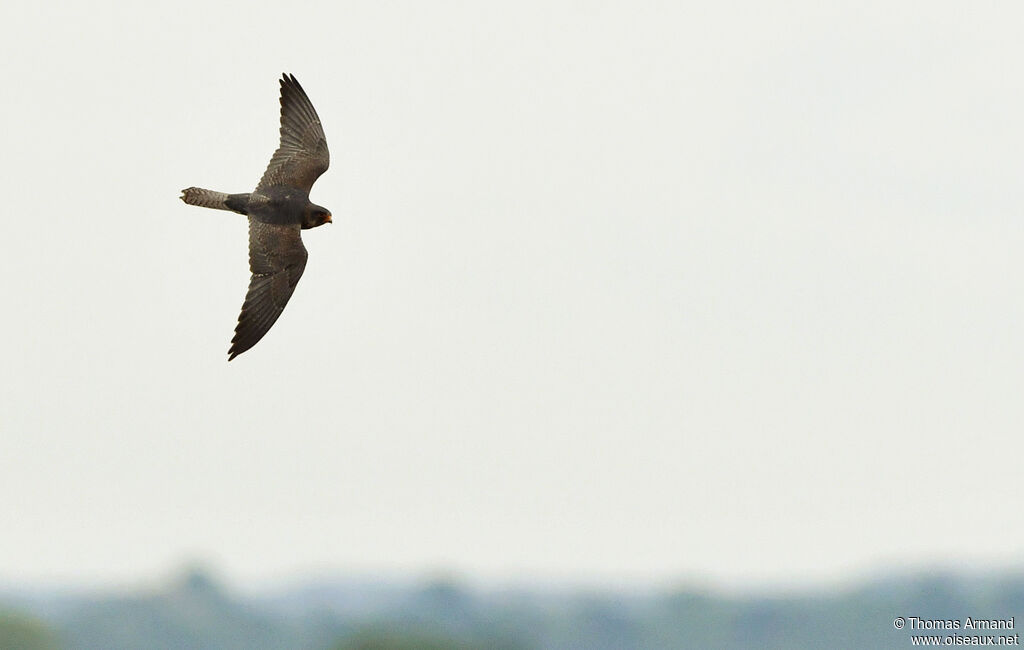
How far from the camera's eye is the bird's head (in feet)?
91.7

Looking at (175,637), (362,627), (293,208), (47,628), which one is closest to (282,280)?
(293,208)

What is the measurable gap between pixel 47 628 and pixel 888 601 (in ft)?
288

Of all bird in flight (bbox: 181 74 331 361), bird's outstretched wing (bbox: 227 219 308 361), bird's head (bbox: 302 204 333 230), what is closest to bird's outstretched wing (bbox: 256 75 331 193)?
bird in flight (bbox: 181 74 331 361)

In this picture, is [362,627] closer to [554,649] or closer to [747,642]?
[554,649]

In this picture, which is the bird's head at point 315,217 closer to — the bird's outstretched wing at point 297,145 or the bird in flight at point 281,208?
the bird in flight at point 281,208

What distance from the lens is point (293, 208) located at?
91.2 feet

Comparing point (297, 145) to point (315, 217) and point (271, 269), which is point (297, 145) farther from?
point (271, 269)

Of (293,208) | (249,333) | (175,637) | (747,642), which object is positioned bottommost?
(249,333)

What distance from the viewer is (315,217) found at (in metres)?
28.0

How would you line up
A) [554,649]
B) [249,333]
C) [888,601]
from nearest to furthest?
1. [249,333]
2. [554,649]
3. [888,601]

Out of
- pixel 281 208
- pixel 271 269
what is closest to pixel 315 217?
pixel 281 208

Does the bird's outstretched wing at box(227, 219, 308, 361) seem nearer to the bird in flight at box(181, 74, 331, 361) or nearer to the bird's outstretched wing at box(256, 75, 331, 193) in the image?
the bird in flight at box(181, 74, 331, 361)

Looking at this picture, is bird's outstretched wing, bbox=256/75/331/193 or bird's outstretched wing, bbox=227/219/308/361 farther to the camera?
bird's outstretched wing, bbox=256/75/331/193

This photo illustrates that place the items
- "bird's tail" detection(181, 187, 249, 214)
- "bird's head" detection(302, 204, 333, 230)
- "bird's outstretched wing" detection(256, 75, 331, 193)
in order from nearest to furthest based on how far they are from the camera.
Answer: "bird's tail" detection(181, 187, 249, 214) < "bird's head" detection(302, 204, 333, 230) < "bird's outstretched wing" detection(256, 75, 331, 193)
